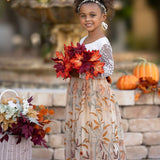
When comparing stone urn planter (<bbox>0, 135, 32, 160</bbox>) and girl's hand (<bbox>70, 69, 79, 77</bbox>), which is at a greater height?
girl's hand (<bbox>70, 69, 79, 77</bbox>)

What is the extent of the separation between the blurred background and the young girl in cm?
26

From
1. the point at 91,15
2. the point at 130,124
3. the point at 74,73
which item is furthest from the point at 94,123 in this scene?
the point at 130,124

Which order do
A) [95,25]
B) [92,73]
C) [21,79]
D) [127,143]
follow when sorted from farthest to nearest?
[21,79] < [127,143] < [95,25] < [92,73]

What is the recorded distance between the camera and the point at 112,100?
215 centimetres

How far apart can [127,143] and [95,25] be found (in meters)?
1.48

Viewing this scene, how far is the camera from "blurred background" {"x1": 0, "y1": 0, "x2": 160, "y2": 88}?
13.0 feet

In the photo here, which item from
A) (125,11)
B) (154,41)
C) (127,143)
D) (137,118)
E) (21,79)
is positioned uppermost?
(125,11)

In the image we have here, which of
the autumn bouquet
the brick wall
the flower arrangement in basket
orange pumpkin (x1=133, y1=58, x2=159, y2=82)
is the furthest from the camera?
orange pumpkin (x1=133, y1=58, x2=159, y2=82)

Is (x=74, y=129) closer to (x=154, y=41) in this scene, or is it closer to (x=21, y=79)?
(x=21, y=79)

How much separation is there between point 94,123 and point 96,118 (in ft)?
0.13

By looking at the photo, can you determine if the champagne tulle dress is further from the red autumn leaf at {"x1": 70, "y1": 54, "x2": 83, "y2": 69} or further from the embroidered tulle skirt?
the red autumn leaf at {"x1": 70, "y1": 54, "x2": 83, "y2": 69}

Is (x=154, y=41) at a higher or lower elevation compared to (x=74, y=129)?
higher

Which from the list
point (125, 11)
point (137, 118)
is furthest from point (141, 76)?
point (125, 11)

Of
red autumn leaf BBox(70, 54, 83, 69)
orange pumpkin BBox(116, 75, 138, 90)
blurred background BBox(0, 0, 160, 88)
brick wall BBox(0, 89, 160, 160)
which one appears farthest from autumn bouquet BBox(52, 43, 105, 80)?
orange pumpkin BBox(116, 75, 138, 90)
